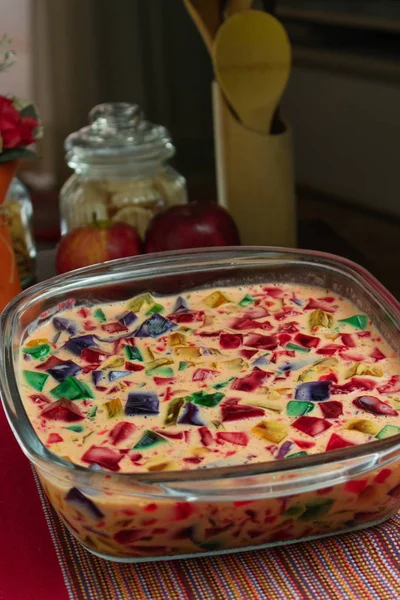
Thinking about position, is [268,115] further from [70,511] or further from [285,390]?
[70,511]

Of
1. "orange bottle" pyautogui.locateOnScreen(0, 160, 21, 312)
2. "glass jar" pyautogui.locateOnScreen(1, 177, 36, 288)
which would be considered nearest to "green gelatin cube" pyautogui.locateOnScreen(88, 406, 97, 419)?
"orange bottle" pyautogui.locateOnScreen(0, 160, 21, 312)

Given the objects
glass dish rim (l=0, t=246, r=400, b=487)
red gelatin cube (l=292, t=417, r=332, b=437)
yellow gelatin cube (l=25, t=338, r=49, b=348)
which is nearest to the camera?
glass dish rim (l=0, t=246, r=400, b=487)

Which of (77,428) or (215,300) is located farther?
(215,300)

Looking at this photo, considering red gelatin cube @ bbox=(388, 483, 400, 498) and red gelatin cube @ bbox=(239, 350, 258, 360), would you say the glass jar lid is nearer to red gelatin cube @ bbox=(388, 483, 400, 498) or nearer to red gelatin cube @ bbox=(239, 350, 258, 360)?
red gelatin cube @ bbox=(239, 350, 258, 360)

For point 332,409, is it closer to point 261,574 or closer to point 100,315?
point 261,574

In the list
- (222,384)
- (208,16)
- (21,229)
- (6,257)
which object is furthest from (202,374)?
(208,16)

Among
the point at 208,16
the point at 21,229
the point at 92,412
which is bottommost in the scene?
the point at 21,229

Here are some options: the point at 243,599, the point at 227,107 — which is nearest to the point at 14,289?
the point at 227,107
